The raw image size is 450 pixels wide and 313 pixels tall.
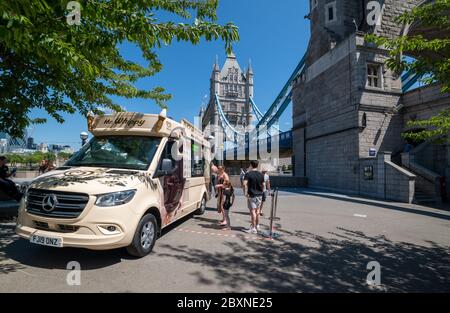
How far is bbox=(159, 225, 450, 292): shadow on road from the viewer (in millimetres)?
3613

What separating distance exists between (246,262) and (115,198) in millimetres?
2448

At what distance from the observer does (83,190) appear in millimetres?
3701

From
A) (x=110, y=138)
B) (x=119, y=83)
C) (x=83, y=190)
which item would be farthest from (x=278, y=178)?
(x=83, y=190)

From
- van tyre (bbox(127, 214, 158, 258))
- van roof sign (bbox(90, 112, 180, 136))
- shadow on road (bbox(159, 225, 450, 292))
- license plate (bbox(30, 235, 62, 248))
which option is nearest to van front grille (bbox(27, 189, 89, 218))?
license plate (bbox(30, 235, 62, 248))

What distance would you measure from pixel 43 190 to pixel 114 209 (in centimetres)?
117

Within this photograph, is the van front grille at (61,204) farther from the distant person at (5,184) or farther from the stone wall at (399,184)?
the stone wall at (399,184)

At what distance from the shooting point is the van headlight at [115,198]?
12.3ft

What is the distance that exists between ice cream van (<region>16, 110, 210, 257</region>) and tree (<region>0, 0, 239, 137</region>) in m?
1.40

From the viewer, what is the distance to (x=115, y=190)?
3.83m

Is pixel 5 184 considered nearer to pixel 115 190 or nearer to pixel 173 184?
pixel 173 184

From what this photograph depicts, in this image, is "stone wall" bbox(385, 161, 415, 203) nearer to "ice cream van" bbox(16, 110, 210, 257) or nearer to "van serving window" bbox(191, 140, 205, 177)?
"van serving window" bbox(191, 140, 205, 177)

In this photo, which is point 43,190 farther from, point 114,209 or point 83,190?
point 114,209
